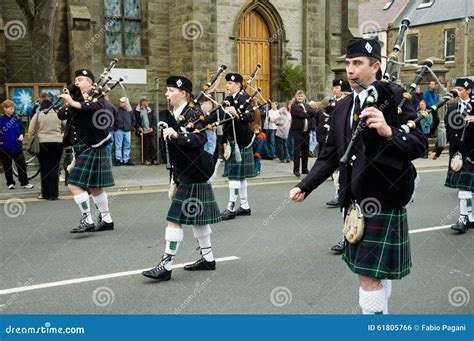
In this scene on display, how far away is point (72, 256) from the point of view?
656 cm

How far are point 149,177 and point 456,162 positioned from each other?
25.5 ft

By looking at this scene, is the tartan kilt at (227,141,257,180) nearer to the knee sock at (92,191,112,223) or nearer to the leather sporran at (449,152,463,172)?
the knee sock at (92,191,112,223)

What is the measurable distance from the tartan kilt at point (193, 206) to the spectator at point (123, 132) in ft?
34.0

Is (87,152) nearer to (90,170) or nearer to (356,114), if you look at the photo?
(90,170)

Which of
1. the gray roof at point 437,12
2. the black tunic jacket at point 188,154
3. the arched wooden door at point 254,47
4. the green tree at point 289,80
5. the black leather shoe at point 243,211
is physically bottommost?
the black leather shoe at point 243,211

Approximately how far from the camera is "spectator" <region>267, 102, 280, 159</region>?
16891mm

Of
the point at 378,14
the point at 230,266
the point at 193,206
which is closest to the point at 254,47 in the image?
the point at 230,266

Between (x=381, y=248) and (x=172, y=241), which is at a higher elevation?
(x=381, y=248)

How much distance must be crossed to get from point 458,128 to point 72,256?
5068mm

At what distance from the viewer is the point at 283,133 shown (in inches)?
656

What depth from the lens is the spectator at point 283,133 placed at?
656 inches

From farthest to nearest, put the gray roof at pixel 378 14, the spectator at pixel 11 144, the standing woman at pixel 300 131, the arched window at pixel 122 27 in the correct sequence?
the gray roof at pixel 378 14
the arched window at pixel 122 27
the standing woman at pixel 300 131
the spectator at pixel 11 144

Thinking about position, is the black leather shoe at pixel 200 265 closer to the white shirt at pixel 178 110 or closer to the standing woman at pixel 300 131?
the white shirt at pixel 178 110

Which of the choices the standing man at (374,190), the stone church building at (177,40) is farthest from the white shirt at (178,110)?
the stone church building at (177,40)
